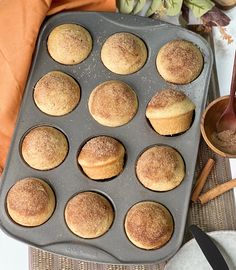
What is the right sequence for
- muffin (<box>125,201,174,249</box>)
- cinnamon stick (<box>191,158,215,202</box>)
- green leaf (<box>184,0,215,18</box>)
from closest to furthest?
1. muffin (<box>125,201,174,249</box>)
2. cinnamon stick (<box>191,158,215,202</box>)
3. green leaf (<box>184,0,215,18</box>)

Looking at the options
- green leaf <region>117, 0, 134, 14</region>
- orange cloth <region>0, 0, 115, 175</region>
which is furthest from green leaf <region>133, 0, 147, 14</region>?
orange cloth <region>0, 0, 115, 175</region>

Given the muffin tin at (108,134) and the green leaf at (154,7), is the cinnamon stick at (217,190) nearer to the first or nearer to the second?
the muffin tin at (108,134)

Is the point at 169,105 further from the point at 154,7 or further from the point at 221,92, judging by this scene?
the point at 154,7

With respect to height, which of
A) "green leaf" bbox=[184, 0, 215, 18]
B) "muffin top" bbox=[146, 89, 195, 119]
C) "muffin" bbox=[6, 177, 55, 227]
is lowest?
"muffin" bbox=[6, 177, 55, 227]

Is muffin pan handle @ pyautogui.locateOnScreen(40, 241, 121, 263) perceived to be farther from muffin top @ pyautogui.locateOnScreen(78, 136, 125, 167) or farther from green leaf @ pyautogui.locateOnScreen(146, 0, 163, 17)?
green leaf @ pyautogui.locateOnScreen(146, 0, 163, 17)

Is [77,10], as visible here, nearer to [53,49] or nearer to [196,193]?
[53,49]

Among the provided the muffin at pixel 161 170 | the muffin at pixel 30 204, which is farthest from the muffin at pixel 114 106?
the muffin at pixel 30 204
